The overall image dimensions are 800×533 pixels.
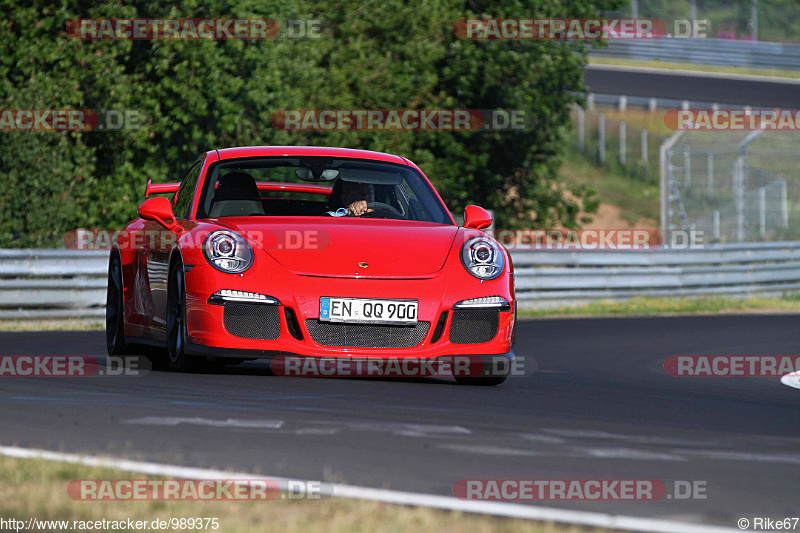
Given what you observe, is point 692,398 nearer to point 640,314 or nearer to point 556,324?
point 556,324

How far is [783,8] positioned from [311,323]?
38.6 meters

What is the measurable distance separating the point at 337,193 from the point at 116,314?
6.49ft

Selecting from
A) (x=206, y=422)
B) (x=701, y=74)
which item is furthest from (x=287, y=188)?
(x=701, y=74)

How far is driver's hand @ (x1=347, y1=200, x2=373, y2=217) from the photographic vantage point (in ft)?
29.4

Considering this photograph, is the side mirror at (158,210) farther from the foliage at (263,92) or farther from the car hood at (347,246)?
the foliage at (263,92)

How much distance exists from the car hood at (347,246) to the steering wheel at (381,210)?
43cm

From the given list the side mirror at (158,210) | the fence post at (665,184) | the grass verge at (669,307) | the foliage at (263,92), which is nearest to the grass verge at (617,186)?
the foliage at (263,92)

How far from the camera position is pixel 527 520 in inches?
168

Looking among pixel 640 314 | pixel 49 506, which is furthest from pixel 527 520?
pixel 640 314

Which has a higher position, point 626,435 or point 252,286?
point 252,286

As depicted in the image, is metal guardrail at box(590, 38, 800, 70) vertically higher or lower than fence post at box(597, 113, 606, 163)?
higher

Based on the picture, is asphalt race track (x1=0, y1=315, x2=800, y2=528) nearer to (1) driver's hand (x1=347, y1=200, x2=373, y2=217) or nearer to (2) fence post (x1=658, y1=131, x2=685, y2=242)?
(1) driver's hand (x1=347, y1=200, x2=373, y2=217)

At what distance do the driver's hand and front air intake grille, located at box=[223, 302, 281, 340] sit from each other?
1.35m

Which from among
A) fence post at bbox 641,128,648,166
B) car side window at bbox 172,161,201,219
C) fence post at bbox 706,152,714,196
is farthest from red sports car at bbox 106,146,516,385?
fence post at bbox 641,128,648,166
